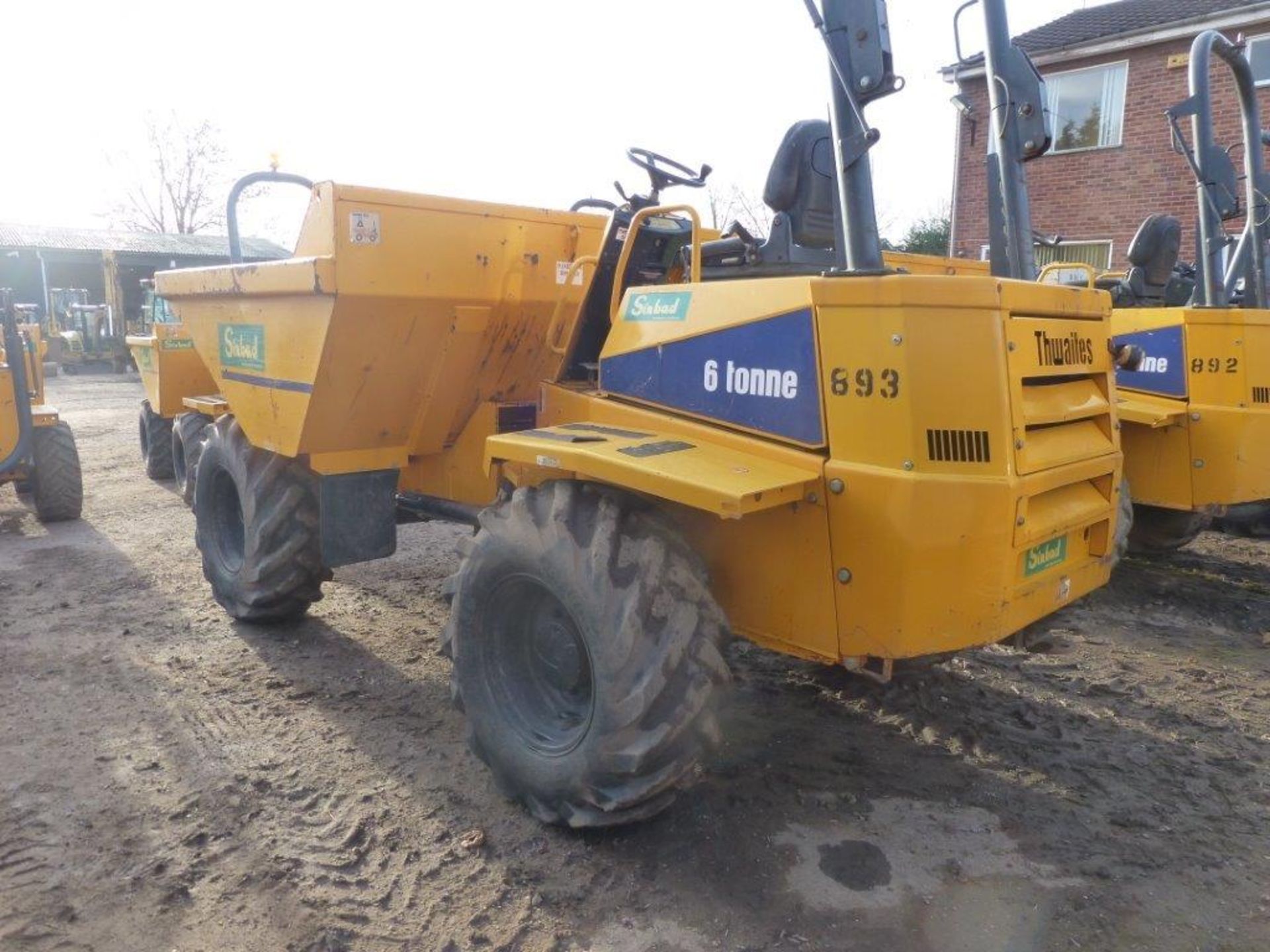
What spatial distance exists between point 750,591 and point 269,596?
2.88 meters

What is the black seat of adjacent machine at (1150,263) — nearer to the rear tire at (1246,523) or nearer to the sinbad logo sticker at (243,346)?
the rear tire at (1246,523)

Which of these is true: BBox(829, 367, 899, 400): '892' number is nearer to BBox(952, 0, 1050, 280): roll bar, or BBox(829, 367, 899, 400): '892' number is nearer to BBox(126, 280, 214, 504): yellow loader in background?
BBox(952, 0, 1050, 280): roll bar

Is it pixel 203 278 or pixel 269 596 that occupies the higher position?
pixel 203 278

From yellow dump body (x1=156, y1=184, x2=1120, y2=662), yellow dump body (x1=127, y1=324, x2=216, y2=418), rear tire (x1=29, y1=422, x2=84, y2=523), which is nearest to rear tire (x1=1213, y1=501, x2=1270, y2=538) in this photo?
yellow dump body (x1=156, y1=184, x2=1120, y2=662)

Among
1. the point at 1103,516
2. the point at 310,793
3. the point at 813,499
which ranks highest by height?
the point at 813,499

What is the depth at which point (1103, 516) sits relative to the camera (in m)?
3.13

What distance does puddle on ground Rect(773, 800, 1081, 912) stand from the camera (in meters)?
2.78

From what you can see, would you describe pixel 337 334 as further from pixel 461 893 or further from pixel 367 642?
pixel 461 893

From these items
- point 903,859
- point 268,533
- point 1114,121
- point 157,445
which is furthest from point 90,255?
point 903,859

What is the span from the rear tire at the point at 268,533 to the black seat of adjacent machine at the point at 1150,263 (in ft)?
17.8

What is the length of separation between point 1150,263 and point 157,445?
9086mm

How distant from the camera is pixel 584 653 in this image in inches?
125

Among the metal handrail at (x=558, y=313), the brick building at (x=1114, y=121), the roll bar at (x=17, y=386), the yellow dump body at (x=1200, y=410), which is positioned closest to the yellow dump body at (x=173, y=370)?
the roll bar at (x=17, y=386)

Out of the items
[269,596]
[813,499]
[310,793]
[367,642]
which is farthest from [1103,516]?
[269,596]
